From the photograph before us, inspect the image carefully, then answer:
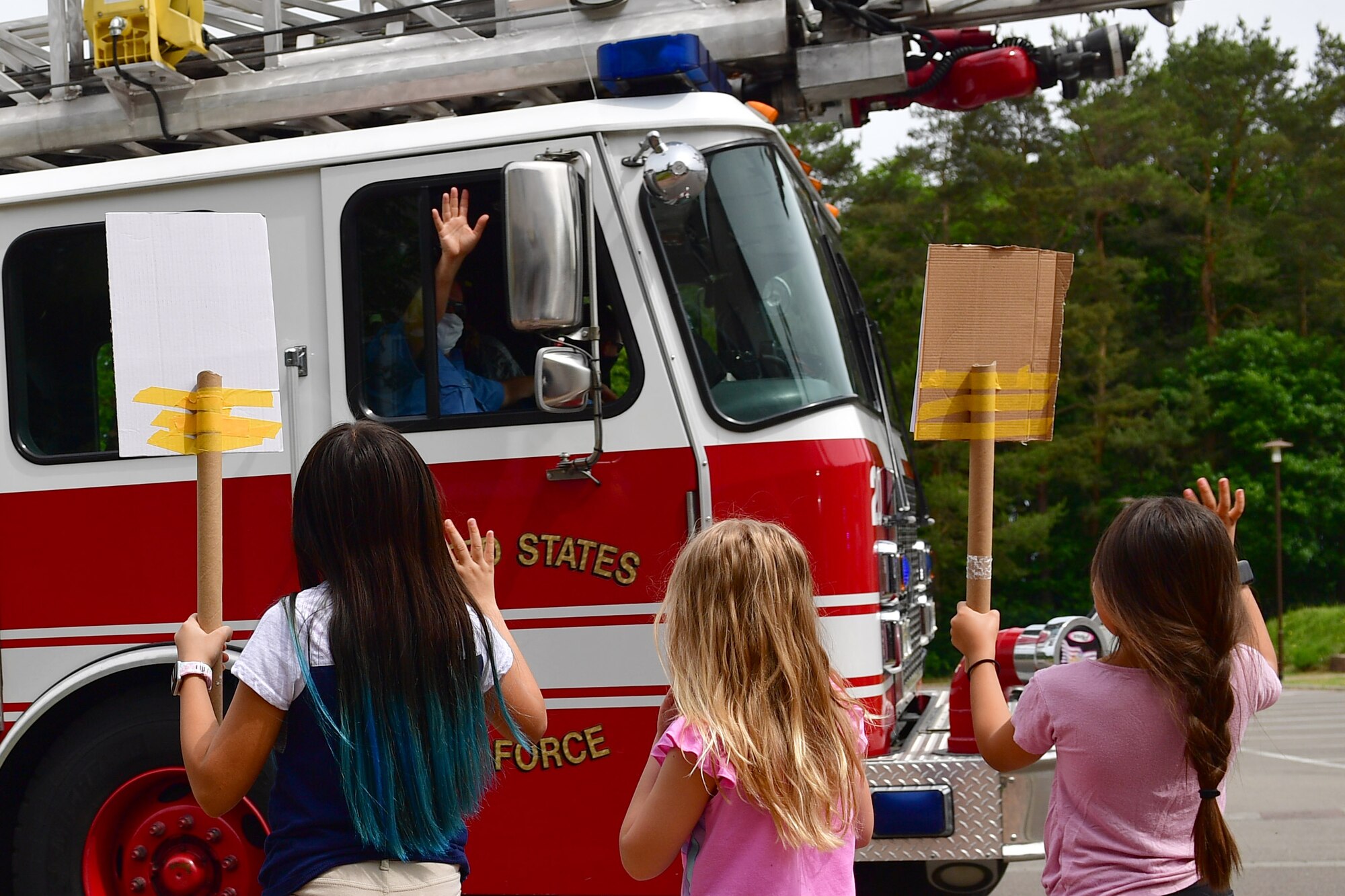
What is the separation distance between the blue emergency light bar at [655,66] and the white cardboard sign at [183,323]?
1.57m

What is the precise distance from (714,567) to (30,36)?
5155mm

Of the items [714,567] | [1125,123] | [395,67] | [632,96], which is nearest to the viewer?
[714,567]

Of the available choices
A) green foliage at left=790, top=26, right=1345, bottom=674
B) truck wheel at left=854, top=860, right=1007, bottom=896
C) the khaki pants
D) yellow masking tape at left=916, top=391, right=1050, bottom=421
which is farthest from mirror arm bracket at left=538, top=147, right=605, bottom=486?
green foliage at left=790, top=26, right=1345, bottom=674

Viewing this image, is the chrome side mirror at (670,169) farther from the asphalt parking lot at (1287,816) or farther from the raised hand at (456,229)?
the asphalt parking lot at (1287,816)

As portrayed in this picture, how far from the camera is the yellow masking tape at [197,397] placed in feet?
10.4

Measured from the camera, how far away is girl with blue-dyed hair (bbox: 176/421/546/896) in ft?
7.74

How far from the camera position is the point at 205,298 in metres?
3.25

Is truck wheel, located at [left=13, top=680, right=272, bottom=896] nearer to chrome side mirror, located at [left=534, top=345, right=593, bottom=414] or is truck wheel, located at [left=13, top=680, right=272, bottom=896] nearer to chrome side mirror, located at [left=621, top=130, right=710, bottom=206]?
chrome side mirror, located at [left=534, top=345, right=593, bottom=414]

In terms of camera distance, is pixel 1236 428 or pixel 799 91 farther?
pixel 1236 428

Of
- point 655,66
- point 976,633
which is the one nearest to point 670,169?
point 655,66

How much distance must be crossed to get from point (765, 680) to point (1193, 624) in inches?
33.3

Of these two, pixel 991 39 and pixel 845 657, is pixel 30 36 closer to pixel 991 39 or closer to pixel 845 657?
pixel 991 39

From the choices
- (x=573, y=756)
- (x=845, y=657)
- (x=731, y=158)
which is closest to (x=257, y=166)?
(x=731, y=158)

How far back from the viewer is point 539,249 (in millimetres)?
3865
